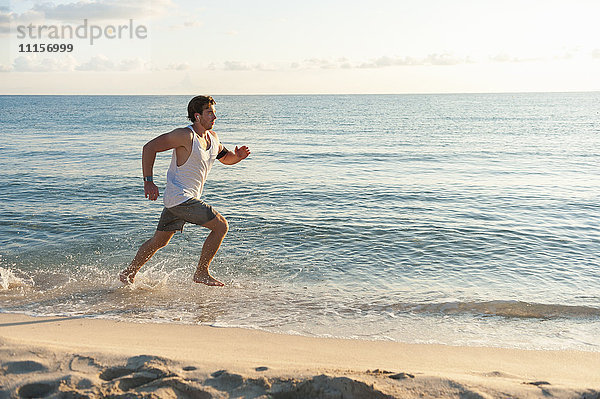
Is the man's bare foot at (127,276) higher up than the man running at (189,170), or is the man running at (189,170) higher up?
the man running at (189,170)

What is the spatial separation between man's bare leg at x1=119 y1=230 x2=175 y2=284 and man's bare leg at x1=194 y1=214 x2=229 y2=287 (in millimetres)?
435

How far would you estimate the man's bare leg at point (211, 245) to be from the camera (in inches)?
227

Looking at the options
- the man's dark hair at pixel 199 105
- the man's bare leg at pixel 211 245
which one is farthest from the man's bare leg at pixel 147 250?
the man's dark hair at pixel 199 105

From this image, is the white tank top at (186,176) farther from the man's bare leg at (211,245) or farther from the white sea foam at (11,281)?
the white sea foam at (11,281)

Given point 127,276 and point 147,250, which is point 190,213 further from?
point 127,276

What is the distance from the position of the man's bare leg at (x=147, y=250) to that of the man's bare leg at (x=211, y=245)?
1.43 feet

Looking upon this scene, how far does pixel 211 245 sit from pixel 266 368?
2.62 metres

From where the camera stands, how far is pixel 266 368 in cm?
347

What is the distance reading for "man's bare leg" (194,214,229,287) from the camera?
18.9 ft

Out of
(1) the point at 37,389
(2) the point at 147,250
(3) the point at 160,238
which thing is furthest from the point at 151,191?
(1) the point at 37,389

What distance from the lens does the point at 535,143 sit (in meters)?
28.0

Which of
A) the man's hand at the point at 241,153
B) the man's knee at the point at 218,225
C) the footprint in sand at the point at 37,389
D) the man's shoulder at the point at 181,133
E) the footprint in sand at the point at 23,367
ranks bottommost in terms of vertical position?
the footprint in sand at the point at 37,389

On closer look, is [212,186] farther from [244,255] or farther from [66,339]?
[66,339]

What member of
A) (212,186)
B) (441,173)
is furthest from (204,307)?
(441,173)
